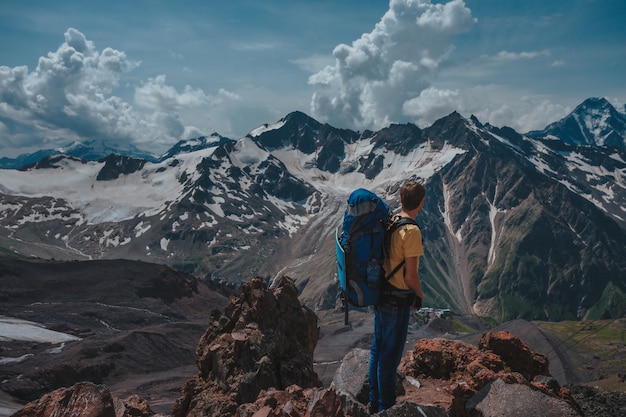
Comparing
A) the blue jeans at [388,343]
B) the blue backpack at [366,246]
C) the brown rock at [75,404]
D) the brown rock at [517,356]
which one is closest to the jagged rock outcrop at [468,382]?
the brown rock at [517,356]

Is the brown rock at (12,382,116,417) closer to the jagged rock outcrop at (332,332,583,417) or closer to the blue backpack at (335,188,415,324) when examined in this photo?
the jagged rock outcrop at (332,332,583,417)

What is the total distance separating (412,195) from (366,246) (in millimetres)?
1398

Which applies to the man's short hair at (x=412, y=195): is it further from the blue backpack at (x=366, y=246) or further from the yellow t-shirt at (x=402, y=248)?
the yellow t-shirt at (x=402, y=248)

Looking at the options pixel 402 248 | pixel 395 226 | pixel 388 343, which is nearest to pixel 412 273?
pixel 402 248

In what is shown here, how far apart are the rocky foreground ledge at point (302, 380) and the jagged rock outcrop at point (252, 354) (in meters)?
0.04

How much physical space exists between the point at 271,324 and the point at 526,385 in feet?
36.9

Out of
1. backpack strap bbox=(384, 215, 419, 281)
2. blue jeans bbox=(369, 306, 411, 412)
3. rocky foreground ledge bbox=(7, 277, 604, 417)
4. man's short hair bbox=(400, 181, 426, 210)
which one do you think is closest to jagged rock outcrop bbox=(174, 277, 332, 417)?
rocky foreground ledge bbox=(7, 277, 604, 417)

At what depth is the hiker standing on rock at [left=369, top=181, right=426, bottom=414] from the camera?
1005 centimetres

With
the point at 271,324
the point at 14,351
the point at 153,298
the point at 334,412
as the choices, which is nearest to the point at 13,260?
the point at 153,298

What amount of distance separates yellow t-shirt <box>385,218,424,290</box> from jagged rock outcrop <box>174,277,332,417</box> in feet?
11.8

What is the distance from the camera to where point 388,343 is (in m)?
11.0

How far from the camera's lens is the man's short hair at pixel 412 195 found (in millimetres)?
10469

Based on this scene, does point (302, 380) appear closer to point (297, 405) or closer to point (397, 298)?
point (297, 405)

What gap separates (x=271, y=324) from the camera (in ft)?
67.8
